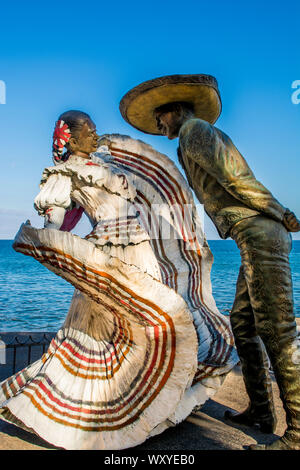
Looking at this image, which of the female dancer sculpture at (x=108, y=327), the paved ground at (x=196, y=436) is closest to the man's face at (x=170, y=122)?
the female dancer sculpture at (x=108, y=327)

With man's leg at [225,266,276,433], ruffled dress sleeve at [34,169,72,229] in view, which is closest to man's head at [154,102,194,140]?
ruffled dress sleeve at [34,169,72,229]

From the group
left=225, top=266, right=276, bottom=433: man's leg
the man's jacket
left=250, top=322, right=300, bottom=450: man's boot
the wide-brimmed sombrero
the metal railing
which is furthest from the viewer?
the metal railing

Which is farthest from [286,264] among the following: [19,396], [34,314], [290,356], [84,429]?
[34,314]

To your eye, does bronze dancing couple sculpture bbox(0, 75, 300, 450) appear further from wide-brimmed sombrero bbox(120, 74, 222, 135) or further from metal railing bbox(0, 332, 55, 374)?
metal railing bbox(0, 332, 55, 374)

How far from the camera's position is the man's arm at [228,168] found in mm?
2533

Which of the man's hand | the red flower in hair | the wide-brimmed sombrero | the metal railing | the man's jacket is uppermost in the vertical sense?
the wide-brimmed sombrero

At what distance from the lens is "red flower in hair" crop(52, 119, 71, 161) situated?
287cm

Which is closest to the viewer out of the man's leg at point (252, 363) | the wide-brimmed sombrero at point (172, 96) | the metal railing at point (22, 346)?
the wide-brimmed sombrero at point (172, 96)

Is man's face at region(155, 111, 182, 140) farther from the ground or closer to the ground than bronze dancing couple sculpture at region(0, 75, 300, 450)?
farther from the ground

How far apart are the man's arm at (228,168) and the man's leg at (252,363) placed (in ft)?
1.98

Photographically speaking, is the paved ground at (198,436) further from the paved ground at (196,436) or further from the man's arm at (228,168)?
the man's arm at (228,168)

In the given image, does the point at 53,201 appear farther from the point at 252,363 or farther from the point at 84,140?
the point at 252,363

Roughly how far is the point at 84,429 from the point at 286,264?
167 cm

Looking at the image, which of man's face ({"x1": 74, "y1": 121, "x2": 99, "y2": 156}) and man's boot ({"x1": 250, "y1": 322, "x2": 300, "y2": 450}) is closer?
man's boot ({"x1": 250, "y1": 322, "x2": 300, "y2": 450})
